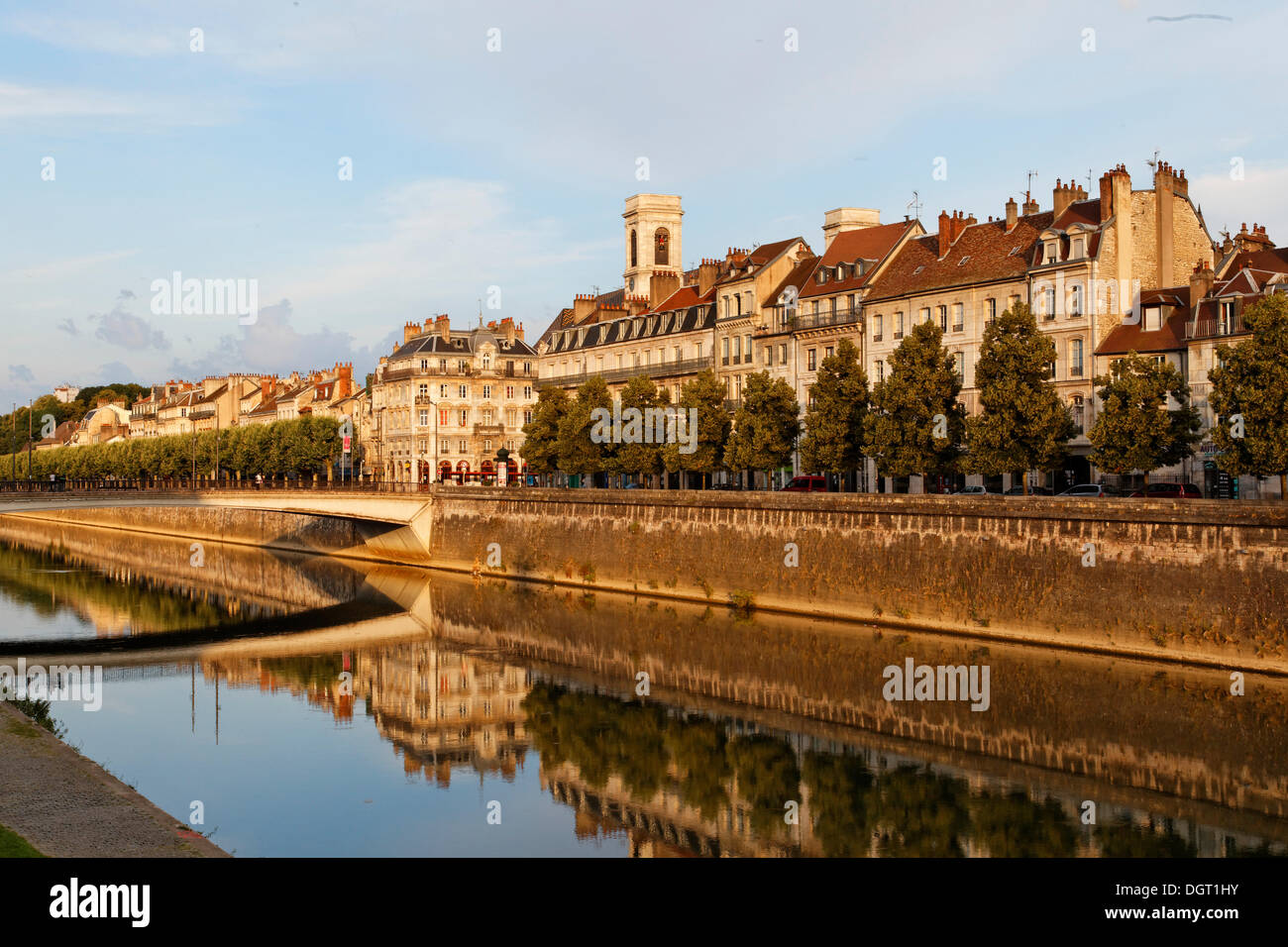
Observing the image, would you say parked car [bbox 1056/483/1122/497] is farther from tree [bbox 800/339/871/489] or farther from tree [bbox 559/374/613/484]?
tree [bbox 559/374/613/484]

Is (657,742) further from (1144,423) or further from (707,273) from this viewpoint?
(707,273)

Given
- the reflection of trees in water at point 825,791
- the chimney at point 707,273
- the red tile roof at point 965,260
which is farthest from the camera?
the chimney at point 707,273

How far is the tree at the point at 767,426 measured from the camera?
172 ft

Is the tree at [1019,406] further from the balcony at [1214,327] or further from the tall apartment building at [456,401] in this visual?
the tall apartment building at [456,401]

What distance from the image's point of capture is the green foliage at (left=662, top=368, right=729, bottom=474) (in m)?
56.9

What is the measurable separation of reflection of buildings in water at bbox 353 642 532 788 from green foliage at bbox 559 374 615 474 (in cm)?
2147

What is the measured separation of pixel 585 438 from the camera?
63406 millimetres

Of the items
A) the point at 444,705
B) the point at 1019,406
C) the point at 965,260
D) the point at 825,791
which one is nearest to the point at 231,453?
the point at 965,260

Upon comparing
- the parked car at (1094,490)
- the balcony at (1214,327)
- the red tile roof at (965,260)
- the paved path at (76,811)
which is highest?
the red tile roof at (965,260)

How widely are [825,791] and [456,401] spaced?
73.3m

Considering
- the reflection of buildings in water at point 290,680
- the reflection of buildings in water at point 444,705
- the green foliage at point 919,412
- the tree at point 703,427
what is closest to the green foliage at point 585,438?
the tree at point 703,427

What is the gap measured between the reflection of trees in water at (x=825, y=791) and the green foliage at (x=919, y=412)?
1742 centimetres
